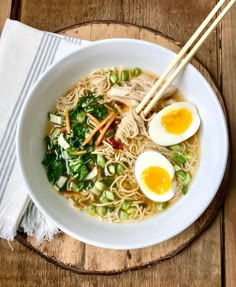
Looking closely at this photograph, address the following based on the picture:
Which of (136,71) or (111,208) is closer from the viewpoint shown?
(111,208)

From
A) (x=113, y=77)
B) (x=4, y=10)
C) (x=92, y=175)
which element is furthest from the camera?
(x=4, y=10)

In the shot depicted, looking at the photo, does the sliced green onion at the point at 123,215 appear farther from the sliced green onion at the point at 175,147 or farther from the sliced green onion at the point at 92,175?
the sliced green onion at the point at 175,147

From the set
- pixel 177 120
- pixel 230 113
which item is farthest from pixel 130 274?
pixel 230 113

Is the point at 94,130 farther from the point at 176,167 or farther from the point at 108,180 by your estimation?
the point at 176,167

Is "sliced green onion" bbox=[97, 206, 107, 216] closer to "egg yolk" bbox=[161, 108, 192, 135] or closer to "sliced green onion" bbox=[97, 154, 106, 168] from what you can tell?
"sliced green onion" bbox=[97, 154, 106, 168]

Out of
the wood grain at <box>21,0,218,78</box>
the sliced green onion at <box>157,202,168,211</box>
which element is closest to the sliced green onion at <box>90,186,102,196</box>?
the sliced green onion at <box>157,202,168,211</box>

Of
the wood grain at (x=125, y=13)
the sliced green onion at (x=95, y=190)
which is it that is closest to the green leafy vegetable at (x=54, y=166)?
the sliced green onion at (x=95, y=190)

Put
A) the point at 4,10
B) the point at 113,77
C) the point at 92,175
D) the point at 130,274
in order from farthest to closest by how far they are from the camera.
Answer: the point at 4,10, the point at 113,77, the point at 92,175, the point at 130,274

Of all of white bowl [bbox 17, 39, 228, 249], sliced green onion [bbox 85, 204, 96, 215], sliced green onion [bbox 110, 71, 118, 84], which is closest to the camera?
white bowl [bbox 17, 39, 228, 249]
